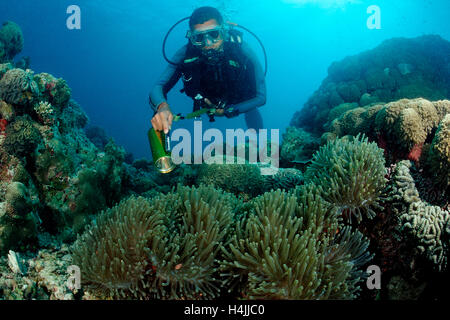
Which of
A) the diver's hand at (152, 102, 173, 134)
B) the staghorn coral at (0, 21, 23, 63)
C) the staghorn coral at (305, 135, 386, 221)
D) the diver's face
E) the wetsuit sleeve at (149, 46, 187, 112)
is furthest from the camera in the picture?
the staghorn coral at (0, 21, 23, 63)

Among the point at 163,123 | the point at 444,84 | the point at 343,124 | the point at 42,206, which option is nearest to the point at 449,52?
the point at 444,84

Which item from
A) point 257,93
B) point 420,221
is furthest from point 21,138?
point 420,221

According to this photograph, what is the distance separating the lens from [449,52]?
33.8ft

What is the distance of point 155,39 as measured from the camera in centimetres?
5791

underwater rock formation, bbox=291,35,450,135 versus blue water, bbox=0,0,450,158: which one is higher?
blue water, bbox=0,0,450,158

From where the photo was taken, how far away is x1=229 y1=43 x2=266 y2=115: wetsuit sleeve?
602 centimetres

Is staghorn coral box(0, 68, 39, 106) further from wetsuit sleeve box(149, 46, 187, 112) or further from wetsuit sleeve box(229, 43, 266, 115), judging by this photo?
wetsuit sleeve box(229, 43, 266, 115)

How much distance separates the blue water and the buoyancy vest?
96.6 feet

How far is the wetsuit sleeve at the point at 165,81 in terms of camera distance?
507 cm

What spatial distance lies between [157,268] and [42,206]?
2.53 m

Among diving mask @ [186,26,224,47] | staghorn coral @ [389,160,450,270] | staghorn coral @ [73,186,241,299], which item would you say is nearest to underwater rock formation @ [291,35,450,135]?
diving mask @ [186,26,224,47]

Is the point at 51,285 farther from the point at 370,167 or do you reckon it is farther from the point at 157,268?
the point at 370,167

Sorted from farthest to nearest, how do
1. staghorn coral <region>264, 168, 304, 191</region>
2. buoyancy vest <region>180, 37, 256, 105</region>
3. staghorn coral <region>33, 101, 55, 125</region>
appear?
buoyancy vest <region>180, 37, 256, 105</region> → staghorn coral <region>264, 168, 304, 191</region> → staghorn coral <region>33, 101, 55, 125</region>

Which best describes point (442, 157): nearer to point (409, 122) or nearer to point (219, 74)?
point (409, 122)
